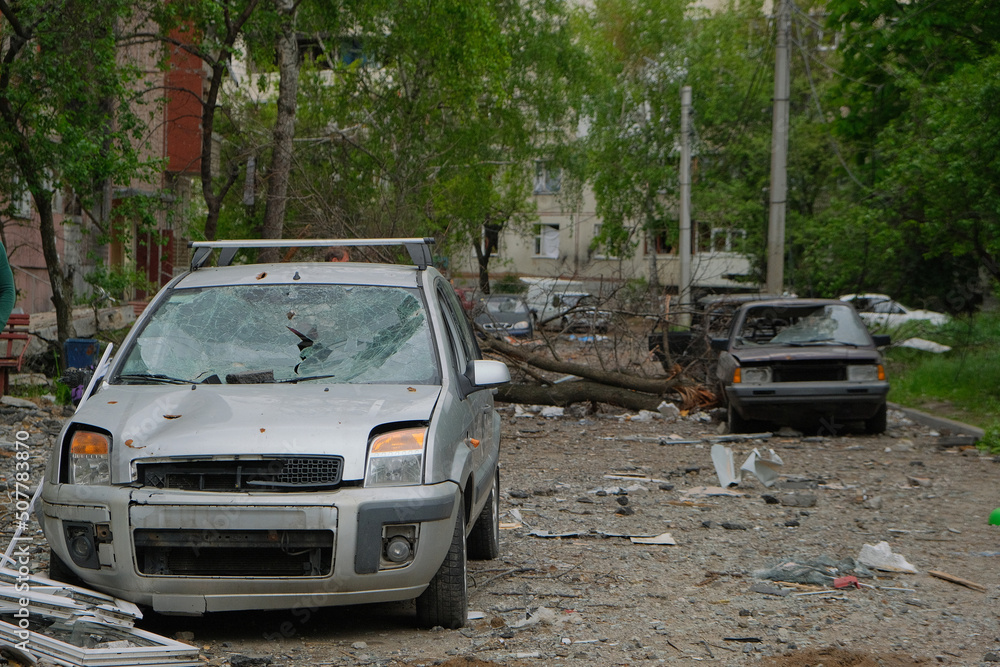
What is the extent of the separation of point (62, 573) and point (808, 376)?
968 cm

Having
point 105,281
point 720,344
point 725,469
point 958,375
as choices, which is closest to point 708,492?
point 725,469

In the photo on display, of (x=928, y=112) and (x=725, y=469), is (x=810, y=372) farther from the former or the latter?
(x=928, y=112)

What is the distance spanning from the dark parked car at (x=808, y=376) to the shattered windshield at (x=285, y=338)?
7823mm

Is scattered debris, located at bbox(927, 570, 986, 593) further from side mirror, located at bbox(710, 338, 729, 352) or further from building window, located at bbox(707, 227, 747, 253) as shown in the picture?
building window, located at bbox(707, 227, 747, 253)

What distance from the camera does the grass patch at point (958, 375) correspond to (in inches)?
594

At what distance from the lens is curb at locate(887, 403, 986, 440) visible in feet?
42.8

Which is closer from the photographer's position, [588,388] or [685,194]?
[588,388]

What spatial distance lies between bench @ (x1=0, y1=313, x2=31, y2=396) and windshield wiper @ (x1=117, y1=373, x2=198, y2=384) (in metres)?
8.66

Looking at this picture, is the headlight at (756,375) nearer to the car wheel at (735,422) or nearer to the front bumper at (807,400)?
the front bumper at (807,400)

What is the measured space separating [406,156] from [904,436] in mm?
12952

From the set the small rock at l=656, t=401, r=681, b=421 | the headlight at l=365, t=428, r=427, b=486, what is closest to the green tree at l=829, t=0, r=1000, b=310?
the small rock at l=656, t=401, r=681, b=421

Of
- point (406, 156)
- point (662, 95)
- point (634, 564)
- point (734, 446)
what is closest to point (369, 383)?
point (634, 564)

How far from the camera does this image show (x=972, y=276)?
31516mm

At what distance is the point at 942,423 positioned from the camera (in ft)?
46.2
